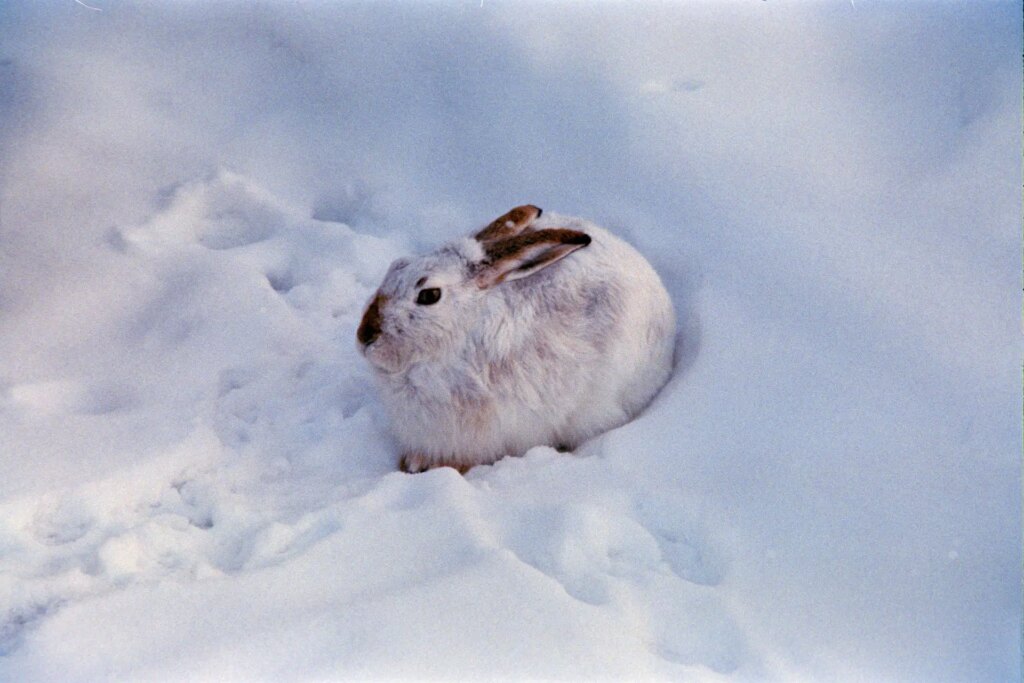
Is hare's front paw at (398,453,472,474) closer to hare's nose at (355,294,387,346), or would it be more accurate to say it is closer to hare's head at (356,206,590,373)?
hare's head at (356,206,590,373)

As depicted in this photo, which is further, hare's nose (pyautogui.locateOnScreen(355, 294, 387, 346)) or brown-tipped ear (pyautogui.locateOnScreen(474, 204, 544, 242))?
brown-tipped ear (pyautogui.locateOnScreen(474, 204, 544, 242))

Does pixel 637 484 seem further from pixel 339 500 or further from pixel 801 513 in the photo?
pixel 339 500

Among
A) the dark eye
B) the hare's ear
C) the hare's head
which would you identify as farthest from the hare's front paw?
the hare's ear

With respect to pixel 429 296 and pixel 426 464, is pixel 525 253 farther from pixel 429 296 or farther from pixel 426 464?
pixel 426 464

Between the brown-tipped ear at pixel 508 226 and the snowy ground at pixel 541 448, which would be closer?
the snowy ground at pixel 541 448

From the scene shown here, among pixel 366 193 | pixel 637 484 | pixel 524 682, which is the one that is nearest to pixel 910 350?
pixel 637 484

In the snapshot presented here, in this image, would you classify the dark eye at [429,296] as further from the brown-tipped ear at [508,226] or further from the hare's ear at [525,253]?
the brown-tipped ear at [508,226]

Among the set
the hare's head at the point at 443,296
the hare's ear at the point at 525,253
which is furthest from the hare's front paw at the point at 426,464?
the hare's ear at the point at 525,253
